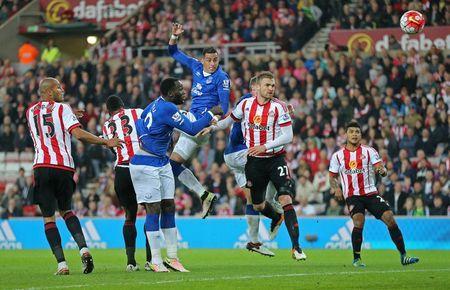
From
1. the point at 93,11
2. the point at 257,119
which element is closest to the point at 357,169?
Answer: the point at 257,119

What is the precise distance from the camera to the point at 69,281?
42.8 ft

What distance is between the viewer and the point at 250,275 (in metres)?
13.8

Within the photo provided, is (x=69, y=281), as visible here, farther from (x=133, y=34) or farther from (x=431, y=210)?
(x=133, y=34)

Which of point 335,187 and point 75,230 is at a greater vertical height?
point 335,187

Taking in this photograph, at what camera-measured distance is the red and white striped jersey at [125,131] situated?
15.5m

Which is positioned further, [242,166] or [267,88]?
[242,166]

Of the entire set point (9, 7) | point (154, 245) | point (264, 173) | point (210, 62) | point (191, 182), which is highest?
point (9, 7)

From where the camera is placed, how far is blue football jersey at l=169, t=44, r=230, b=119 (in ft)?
55.3

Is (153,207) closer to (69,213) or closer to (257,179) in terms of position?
(69,213)

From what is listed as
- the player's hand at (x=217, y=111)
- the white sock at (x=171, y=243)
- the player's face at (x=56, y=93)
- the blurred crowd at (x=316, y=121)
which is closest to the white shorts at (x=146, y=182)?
the white sock at (x=171, y=243)

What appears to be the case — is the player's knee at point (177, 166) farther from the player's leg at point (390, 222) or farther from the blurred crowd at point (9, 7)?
the blurred crowd at point (9, 7)

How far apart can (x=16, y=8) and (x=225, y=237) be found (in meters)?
16.0

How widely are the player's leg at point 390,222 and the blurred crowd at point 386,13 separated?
12.8 meters

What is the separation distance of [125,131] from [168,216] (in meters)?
1.43
